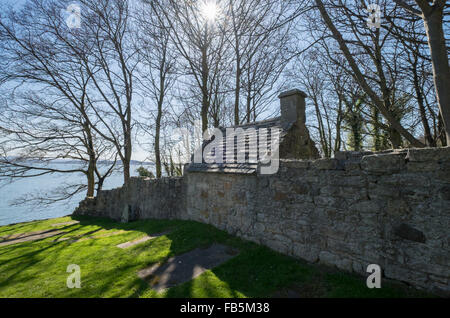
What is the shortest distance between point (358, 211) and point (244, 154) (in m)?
Answer: 3.49

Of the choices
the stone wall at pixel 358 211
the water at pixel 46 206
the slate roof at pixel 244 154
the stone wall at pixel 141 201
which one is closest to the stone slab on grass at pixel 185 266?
the stone wall at pixel 358 211

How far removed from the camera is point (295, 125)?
6617mm

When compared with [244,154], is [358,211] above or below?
below

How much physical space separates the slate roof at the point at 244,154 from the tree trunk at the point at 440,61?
3.25 metres

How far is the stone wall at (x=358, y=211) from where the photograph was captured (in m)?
2.88

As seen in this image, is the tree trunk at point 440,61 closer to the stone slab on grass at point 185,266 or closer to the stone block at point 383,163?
the stone block at point 383,163

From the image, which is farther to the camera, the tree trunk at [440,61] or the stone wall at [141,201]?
the stone wall at [141,201]

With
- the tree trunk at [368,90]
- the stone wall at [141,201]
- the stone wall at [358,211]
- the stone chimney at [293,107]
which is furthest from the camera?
the stone wall at [141,201]

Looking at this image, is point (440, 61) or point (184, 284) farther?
point (184, 284)

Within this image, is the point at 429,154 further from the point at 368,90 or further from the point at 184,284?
the point at 184,284

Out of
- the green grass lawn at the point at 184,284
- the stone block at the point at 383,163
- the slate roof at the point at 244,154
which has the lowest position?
the green grass lawn at the point at 184,284

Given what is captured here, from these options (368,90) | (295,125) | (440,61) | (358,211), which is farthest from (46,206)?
(440,61)

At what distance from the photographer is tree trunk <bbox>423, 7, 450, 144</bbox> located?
3.48 metres

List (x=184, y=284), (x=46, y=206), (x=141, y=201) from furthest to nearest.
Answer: (x=46, y=206)
(x=141, y=201)
(x=184, y=284)
